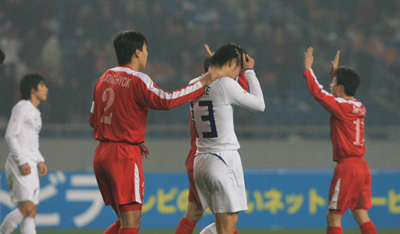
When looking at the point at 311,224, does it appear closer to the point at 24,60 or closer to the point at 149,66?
the point at 149,66

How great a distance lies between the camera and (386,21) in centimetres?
1287

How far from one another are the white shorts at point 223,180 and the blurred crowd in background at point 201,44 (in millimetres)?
5928

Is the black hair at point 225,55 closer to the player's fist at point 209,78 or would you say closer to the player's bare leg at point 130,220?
the player's fist at point 209,78

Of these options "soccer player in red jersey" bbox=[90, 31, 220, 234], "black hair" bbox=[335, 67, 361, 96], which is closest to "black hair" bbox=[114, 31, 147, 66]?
"soccer player in red jersey" bbox=[90, 31, 220, 234]

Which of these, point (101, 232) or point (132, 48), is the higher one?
point (132, 48)

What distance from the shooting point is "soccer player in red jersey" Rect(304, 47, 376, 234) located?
6312mm

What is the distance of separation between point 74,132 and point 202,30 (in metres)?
3.18

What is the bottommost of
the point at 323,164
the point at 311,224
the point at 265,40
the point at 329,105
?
the point at 311,224

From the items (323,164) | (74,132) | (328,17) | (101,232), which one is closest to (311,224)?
(323,164)

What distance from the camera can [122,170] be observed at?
4.85m

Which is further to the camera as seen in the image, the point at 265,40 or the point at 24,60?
the point at 265,40

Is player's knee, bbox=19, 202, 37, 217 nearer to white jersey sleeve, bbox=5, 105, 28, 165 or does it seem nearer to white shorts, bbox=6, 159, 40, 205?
white shorts, bbox=6, 159, 40, 205

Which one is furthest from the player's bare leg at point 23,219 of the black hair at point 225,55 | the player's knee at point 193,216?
the black hair at point 225,55

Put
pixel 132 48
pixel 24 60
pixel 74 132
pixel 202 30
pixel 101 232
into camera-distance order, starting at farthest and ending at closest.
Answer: pixel 202 30 → pixel 24 60 → pixel 74 132 → pixel 101 232 → pixel 132 48
